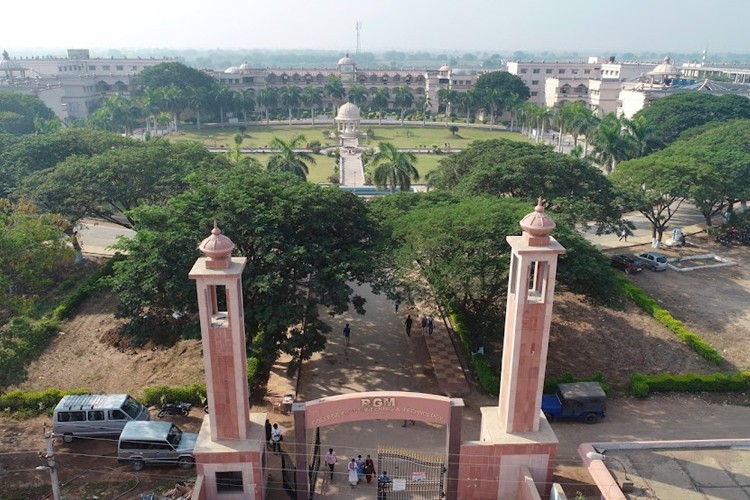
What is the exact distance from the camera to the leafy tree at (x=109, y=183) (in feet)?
110

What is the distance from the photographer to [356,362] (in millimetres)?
24969

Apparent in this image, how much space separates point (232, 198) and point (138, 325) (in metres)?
6.00

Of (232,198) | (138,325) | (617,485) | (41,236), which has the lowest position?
(617,485)

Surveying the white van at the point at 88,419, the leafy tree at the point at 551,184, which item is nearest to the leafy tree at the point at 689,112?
the leafy tree at the point at 551,184

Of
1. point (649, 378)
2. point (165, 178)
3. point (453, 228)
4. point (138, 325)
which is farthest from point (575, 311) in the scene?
point (165, 178)

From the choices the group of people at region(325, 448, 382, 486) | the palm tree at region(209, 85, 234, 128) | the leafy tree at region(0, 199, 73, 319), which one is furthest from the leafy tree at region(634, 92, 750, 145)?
the palm tree at region(209, 85, 234, 128)

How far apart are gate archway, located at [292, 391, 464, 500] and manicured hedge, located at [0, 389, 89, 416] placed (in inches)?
385

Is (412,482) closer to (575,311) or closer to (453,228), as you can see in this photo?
(453,228)

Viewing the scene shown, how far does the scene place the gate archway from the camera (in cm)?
1638

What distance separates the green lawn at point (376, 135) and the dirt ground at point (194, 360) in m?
52.7

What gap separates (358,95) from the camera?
108938 millimetres

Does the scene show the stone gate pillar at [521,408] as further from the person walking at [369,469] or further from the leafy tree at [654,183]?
the leafy tree at [654,183]

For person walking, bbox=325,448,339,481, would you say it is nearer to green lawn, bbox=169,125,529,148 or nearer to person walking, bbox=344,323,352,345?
person walking, bbox=344,323,352,345

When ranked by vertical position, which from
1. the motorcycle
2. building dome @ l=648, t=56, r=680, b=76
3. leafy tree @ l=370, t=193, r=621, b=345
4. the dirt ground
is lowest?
the dirt ground
